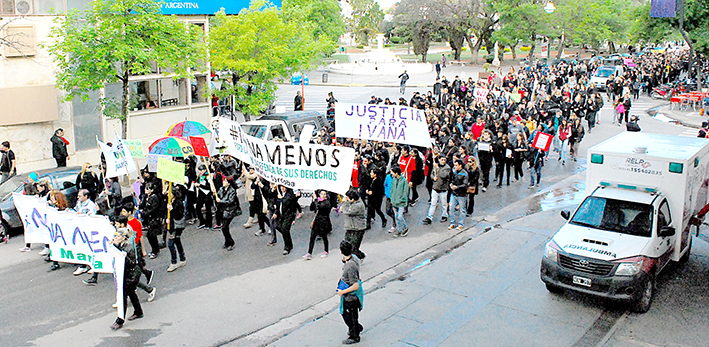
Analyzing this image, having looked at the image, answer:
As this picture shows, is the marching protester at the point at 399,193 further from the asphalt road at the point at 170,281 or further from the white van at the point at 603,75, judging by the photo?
the white van at the point at 603,75

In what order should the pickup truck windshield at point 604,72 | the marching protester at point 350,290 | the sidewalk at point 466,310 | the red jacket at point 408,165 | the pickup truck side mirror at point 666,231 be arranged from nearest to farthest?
the marching protester at point 350,290, the sidewalk at point 466,310, the pickup truck side mirror at point 666,231, the red jacket at point 408,165, the pickup truck windshield at point 604,72

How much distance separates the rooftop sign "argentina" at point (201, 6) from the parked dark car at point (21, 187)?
7.85m

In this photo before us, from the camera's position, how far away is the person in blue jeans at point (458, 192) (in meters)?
14.1

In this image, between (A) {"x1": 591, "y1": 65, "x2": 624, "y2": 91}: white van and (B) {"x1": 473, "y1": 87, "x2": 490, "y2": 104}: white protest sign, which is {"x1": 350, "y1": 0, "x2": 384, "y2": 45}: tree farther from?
(B) {"x1": 473, "y1": 87, "x2": 490, "y2": 104}: white protest sign

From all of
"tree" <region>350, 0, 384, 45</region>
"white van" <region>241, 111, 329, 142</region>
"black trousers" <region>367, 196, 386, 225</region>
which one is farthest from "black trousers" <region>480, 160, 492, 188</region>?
"tree" <region>350, 0, 384, 45</region>

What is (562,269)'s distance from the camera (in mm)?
10109

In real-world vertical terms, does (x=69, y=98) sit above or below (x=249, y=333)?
above

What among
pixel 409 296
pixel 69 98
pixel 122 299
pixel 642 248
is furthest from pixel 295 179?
pixel 69 98

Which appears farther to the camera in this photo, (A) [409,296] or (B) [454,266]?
(B) [454,266]

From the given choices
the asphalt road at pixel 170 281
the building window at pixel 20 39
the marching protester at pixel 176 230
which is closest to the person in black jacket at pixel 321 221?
the asphalt road at pixel 170 281

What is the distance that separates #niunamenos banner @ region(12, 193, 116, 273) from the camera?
35.7ft

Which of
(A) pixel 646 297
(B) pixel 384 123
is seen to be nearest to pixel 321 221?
(B) pixel 384 123

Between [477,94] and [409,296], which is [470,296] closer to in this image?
[409,296]

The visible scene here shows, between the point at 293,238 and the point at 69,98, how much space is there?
8.57m
